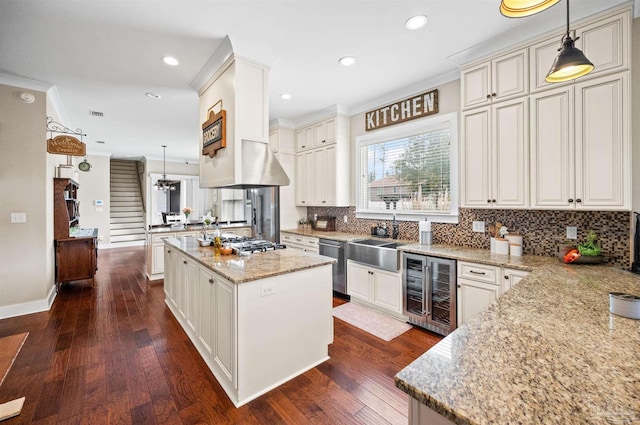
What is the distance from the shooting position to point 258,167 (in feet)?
9.66

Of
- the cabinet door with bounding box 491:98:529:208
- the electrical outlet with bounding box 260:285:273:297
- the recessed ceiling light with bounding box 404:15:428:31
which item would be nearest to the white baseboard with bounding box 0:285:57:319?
the electrical outlet with bounding box 260:285:273:297

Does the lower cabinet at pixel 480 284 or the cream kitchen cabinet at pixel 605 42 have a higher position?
the cream kitchen cabinet at pixel 605 42

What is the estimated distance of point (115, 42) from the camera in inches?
105

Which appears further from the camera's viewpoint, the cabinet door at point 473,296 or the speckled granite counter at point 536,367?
the cabinet door at point 473,296

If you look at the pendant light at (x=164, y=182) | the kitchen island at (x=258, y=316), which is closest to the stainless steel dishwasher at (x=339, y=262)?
the kitchen island at (x=258, y=316)

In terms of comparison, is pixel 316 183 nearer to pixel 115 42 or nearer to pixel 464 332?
pixel 115 42

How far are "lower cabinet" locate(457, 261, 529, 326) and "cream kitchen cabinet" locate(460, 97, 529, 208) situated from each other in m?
0.65

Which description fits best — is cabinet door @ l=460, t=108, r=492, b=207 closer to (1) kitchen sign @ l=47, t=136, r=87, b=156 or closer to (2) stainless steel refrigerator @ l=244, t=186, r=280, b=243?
(2) stainless steel refrigerator @ l=244, t=186, r=280, b=243

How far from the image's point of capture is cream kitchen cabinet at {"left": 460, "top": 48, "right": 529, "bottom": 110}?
2.57m

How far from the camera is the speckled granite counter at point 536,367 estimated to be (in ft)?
2.32

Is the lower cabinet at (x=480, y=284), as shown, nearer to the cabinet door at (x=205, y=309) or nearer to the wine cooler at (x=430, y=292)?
the wine cooler at (x=430, y=292)

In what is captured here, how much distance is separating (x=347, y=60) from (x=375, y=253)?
2.24 metres

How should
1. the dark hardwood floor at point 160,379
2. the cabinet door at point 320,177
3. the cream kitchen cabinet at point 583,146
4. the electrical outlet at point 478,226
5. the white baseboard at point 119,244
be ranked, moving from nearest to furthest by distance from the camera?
the dark hardwood floor at point 160,379 → the cream kitchen cabinet at point 583,146 → the electrical outlet at point 478,226 → the cabinet door at point 320,177 → the white baseboard at point 119,244

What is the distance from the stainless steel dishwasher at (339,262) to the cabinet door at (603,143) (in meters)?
2.55
